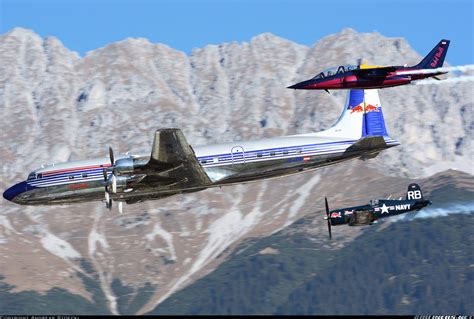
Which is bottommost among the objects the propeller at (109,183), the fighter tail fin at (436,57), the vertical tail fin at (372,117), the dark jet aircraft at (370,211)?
the dark jet aircraft at (370,211)

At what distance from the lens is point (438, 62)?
77.2 metres

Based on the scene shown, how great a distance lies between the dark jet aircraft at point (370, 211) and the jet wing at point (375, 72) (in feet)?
67.2

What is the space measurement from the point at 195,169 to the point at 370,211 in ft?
106

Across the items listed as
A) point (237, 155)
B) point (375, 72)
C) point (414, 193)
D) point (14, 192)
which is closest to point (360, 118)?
point (375, 72)

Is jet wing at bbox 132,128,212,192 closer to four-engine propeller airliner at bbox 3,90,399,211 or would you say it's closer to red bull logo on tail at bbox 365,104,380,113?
four-engine propeller airliner at bbox 3,90,399,211

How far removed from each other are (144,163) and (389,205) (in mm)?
37866

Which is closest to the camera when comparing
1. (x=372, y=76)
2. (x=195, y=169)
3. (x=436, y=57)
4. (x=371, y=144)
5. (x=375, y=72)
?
(x=195, y=169)

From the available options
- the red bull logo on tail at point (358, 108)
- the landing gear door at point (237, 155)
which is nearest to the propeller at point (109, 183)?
the landing gear door at point (237, 155)

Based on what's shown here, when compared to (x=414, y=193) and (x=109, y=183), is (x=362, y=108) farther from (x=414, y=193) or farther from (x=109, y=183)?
(x=109, y=183)

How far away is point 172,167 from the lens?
6862cm

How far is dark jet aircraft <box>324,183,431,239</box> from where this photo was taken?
9406cm

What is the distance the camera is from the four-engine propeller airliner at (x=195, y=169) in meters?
68.9

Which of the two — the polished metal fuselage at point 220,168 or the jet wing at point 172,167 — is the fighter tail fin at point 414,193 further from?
the jet wing at point 172,167

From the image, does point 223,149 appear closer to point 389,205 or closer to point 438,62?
point 438,62
